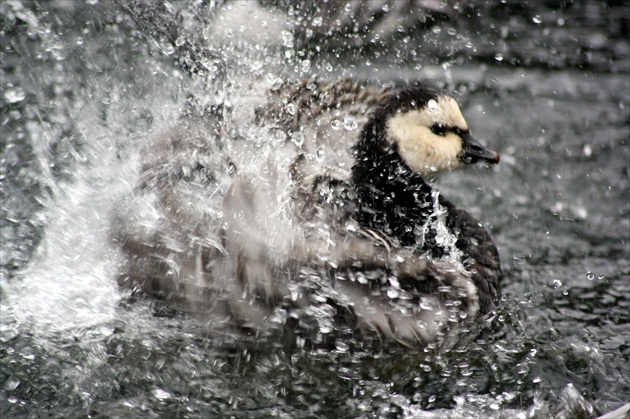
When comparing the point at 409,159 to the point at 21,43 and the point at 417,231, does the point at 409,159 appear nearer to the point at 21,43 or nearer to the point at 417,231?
the point at 417,231

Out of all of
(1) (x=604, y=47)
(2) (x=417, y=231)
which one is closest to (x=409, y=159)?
(2) (x=417, y=231)

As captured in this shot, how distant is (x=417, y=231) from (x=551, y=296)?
71 centimetres

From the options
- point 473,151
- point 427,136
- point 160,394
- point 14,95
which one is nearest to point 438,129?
point 427,136

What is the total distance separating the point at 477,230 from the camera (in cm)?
388

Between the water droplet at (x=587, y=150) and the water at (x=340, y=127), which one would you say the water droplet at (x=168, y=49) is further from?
the water droplet at (x=587, y=150)

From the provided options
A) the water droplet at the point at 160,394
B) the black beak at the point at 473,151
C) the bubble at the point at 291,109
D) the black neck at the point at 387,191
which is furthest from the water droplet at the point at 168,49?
the water droplet at the point at 160,394

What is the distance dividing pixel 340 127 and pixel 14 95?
2.17 m

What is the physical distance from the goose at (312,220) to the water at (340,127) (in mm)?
102

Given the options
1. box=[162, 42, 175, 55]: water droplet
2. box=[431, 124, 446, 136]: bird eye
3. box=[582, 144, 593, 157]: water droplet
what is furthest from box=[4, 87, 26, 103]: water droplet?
box=[582, 144, 593, 157]: water droplet

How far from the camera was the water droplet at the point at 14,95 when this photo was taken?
4645 mm

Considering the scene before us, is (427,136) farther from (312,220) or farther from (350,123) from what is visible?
(312,220)

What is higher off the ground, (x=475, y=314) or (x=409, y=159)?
(x=409, y=159)

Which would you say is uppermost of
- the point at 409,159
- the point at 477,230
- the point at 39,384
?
the point at 409,159

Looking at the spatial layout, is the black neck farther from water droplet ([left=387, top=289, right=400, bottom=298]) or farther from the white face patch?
water droplet ([left=387, top=289, right=400, bottom=298])
